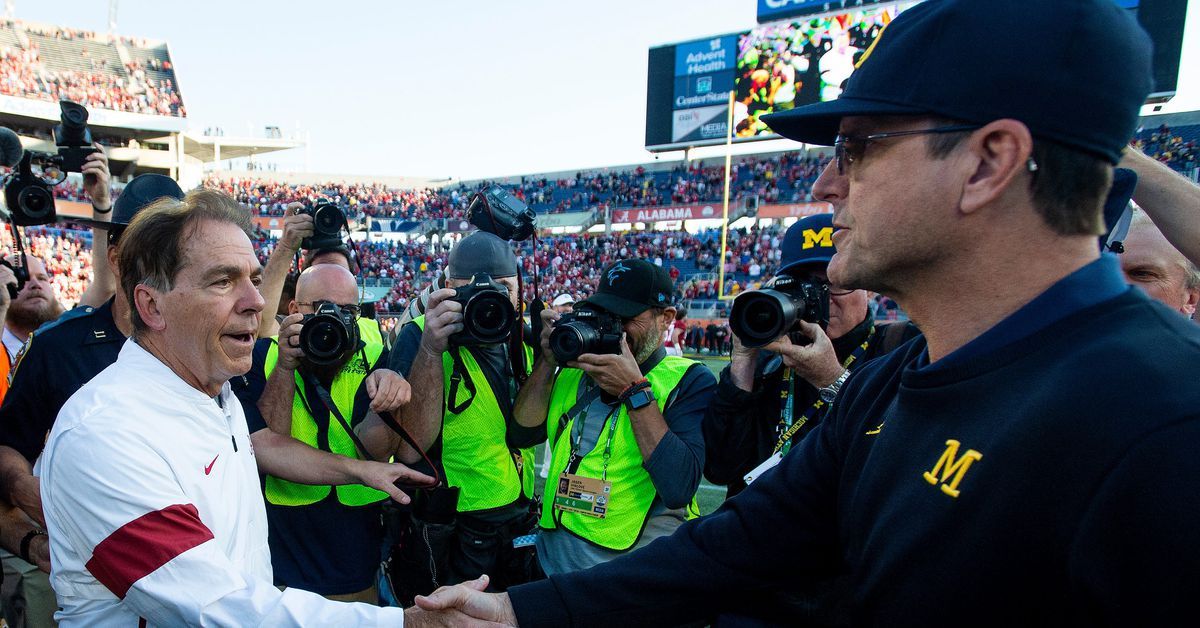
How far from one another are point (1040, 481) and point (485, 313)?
87.4 inches

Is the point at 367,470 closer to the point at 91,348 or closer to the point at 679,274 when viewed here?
the point at 91,348

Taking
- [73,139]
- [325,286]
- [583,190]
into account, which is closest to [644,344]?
[325,286]

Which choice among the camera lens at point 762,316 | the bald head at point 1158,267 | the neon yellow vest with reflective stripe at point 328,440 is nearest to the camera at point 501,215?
the neon yellow vest with reflective stripe at point 328,440

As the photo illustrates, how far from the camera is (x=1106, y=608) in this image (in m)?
0.77

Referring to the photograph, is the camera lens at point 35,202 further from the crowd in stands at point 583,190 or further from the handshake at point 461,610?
the crowd in stands at point 583,190

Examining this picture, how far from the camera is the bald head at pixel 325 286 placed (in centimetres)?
331

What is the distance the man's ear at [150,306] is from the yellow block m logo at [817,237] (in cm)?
219

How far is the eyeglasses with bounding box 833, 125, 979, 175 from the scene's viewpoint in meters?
1.04

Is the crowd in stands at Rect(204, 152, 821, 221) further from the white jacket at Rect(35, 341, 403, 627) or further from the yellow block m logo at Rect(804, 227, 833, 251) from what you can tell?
the white jacket at Rect(35, 341, 403, 627)

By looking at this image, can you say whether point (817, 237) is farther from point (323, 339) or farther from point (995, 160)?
point (323, 339)

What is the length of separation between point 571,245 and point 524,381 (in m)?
32.6

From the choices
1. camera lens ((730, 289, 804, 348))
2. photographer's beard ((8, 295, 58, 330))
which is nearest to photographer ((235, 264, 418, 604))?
camera lens ((730, 289, 804, 348))

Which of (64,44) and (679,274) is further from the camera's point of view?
(64,44)

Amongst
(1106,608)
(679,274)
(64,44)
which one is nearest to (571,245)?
(679,274)
